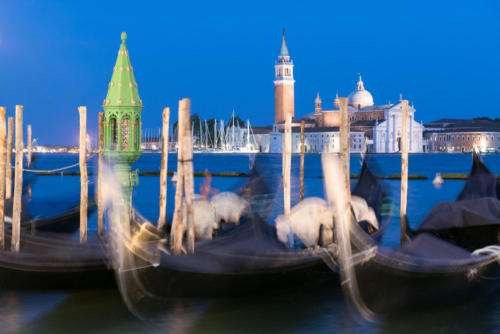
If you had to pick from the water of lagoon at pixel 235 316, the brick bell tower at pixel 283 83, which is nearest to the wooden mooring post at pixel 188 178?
the water of lagoon at pixel 235 316

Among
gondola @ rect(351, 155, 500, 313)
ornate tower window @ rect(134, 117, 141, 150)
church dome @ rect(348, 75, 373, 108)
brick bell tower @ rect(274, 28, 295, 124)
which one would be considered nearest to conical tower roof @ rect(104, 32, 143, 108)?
ornate tower window @ rect(134, 117, 141, 150)

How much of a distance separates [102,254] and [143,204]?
10.7 m

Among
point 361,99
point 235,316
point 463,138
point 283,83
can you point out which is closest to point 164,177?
point 235,316

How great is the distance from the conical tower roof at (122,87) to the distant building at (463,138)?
59.4 m

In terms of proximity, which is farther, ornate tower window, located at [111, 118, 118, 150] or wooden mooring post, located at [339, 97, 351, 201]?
ornate tower window, located at [111, 118, 118, 150]

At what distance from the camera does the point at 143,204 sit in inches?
627

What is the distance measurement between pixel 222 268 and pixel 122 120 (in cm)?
207

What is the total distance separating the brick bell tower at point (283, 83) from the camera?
65125 millimetres

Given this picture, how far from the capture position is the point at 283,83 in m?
64.9

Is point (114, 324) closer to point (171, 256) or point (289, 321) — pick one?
point (171, 256)

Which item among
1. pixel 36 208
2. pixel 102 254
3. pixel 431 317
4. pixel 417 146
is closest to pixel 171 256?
pixel 102 254

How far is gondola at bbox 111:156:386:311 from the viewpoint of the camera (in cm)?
471

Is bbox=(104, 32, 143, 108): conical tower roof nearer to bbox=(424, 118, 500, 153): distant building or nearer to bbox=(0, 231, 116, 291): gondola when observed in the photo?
bbox=(0, 231, 116, 291): gondola

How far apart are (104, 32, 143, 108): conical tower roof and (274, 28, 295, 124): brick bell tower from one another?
2314 inches
